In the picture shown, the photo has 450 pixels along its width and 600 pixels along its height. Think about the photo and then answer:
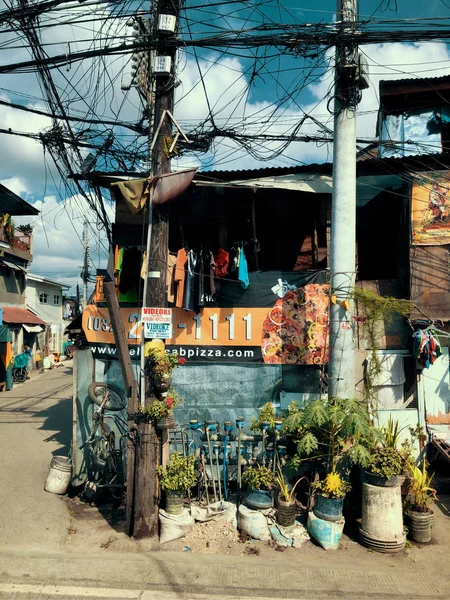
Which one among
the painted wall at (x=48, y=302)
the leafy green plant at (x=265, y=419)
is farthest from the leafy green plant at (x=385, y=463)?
the painted wall at (x=48, y=302)

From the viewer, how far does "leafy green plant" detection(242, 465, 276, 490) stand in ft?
23.7

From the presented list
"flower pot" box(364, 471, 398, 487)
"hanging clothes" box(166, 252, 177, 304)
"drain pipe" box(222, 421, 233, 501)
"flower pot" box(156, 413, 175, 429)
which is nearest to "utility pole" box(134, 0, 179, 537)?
"flower pot" box(156, 413, 175, 429)

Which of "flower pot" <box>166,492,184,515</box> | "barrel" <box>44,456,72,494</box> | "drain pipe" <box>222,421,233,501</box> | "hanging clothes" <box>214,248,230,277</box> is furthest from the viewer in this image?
"hanging clothes" <box>214,248,230,277</box>

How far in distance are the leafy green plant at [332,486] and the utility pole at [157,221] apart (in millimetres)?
2609

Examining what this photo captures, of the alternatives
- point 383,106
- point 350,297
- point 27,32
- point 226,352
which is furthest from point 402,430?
point 27,32

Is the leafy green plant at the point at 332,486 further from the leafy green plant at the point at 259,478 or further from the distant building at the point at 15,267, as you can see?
the distant building at the point at 15,267

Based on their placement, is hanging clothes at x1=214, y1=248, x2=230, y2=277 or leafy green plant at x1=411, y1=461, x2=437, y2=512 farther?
hanging clothes at x1=214, y1=248, x2=230, y2=277

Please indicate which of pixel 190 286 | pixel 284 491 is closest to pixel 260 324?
pixel 190 286

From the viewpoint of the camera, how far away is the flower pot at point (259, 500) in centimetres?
719

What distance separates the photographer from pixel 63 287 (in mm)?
42094

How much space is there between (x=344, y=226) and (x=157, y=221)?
129 inches

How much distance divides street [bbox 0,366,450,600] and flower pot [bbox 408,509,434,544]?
0.20 meters

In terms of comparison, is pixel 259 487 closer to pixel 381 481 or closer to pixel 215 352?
pixel 381 481

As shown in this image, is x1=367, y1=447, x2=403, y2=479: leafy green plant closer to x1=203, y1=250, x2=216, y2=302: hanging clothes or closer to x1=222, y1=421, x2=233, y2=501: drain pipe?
x1=222, y1=421, x2=233, y2=501: drain pipe
